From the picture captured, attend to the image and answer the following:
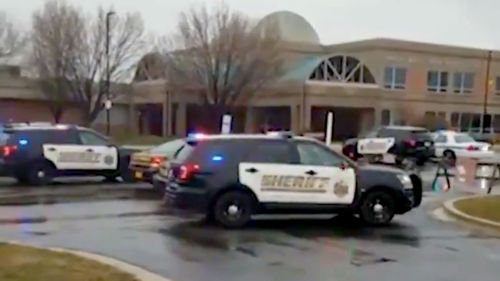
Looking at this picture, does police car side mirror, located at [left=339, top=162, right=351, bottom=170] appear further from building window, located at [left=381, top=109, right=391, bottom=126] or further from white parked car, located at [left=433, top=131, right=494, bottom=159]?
building window, located at [left=381, top=109, right=391, bottom=126]

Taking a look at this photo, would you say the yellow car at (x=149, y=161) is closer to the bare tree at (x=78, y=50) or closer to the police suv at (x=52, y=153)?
the police suv at (x=52, y=153)

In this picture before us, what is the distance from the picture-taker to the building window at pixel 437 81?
73.4 meters

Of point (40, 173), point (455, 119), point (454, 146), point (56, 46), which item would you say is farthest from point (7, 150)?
point (455, 119)

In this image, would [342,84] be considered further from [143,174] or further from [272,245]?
[272,245]

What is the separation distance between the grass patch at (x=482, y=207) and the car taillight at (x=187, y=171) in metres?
5.81

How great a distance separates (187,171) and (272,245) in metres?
2.63

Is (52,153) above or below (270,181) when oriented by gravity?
below

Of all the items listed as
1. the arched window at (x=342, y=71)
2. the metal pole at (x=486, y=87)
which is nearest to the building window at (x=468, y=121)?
the metal pole at (x=486, y=87)

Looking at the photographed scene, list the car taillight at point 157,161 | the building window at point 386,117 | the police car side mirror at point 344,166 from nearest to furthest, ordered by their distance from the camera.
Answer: the police car side mirror at point 344,166 → the car taillight at point 157,161 → the building window at point 386,117

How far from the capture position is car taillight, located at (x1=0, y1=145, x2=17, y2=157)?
21219mm

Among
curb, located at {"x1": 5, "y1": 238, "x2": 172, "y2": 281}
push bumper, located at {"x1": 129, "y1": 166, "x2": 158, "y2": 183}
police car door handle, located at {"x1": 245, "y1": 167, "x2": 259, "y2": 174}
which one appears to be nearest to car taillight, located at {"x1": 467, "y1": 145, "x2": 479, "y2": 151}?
push bumper, located at {"x1": 129, "y1": 166, "x2": 158, "y2": 183}

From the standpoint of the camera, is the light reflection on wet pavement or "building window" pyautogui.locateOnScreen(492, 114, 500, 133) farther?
"building window" pyautogui.locateOnScreen(492, 114, 500, 133)

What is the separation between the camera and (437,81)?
74188mm

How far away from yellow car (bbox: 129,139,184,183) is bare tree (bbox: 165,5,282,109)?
31947 mm
